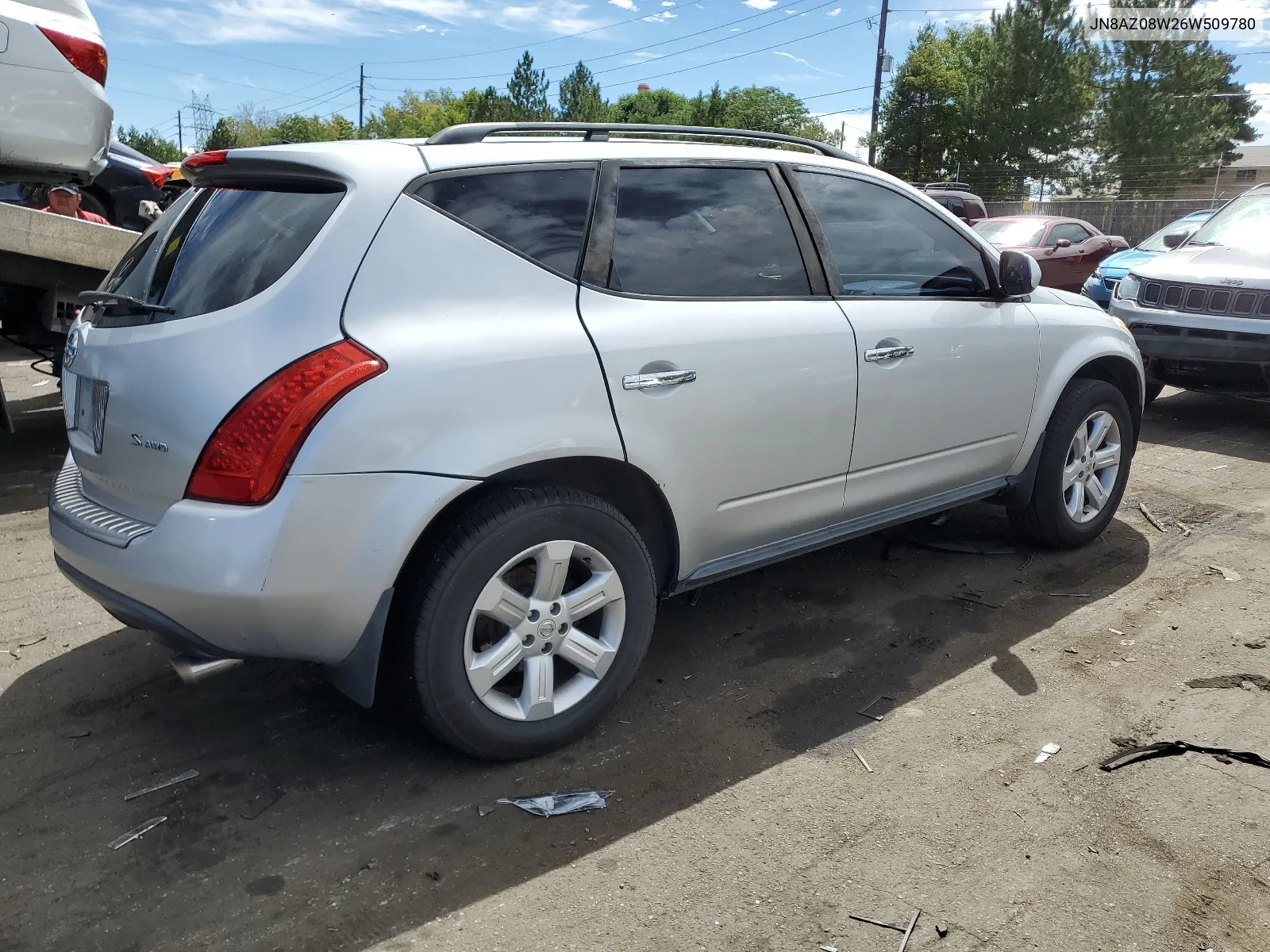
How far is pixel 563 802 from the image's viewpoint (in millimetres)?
2963

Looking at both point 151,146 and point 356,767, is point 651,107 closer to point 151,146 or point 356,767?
point 151,146

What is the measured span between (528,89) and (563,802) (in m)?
94.3

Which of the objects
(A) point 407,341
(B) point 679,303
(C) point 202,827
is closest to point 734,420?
(B) point 679,303

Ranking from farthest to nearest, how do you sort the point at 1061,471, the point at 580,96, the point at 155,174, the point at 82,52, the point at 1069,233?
the point at 580,96, the point at 1069,233, the point at 155,174, the point at 82,52, the point at 1061,471

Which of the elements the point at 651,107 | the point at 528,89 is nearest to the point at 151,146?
the point at 528,89

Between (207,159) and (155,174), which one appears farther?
(155,174)

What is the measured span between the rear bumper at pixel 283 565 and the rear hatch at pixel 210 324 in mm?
146

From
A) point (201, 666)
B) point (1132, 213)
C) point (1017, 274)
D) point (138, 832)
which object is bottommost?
point (138, 832)

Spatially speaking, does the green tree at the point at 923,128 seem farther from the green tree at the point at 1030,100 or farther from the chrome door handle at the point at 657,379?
the chrome door handle at the point at 657,379

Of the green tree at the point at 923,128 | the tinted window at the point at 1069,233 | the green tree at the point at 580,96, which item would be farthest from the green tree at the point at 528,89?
the tinted window at the point at 1069,233

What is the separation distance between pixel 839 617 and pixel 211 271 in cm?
264

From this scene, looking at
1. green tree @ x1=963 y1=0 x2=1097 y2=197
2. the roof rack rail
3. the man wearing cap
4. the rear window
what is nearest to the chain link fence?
green tree @ x1=963 y1=0 x2=1097 y2=197

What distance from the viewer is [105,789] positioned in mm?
2988

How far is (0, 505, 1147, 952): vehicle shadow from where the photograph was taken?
2.53m
